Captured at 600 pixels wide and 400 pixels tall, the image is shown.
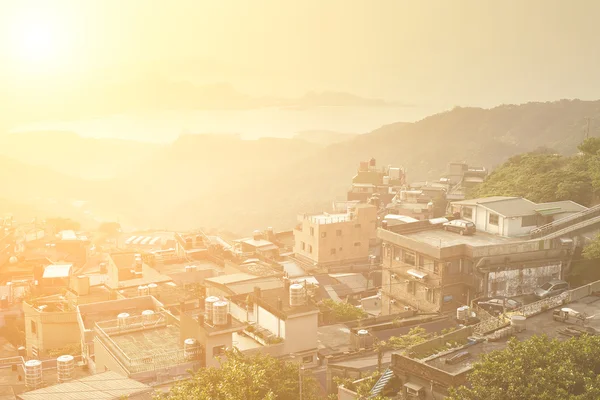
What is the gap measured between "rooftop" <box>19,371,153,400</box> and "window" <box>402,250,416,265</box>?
19.3 m

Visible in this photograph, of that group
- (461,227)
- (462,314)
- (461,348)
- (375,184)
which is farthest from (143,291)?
(375,184)

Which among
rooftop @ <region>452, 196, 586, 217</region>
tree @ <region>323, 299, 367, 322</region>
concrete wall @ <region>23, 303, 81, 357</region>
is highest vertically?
rooftop @ <region>452, 196, 586, 217</region>

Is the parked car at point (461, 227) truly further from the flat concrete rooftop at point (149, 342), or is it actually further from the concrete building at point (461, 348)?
the flat concrete rooftop at point (149, 342)

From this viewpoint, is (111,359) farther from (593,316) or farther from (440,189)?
(440,189)

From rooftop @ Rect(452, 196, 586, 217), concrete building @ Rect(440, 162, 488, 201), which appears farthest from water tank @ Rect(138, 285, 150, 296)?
concrete building @ Rect(440, 162, 488, 201)

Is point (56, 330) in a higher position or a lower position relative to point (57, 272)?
lower

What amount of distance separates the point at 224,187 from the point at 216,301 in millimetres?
153249

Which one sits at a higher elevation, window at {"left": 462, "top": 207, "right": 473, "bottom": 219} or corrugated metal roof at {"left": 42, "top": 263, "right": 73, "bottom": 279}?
window at {"left": 462, "top": 207, "right": 473, "bottom": 219}

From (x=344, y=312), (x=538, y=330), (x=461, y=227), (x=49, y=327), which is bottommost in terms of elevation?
(x=49, y=327)

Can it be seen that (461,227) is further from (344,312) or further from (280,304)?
(280,304)

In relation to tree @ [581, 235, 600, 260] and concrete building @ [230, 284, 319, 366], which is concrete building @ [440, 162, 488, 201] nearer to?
tree @ [581, 235, 600, 260]

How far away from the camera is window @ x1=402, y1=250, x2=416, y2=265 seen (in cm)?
3512

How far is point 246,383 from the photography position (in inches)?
739

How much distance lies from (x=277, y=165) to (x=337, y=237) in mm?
134462
